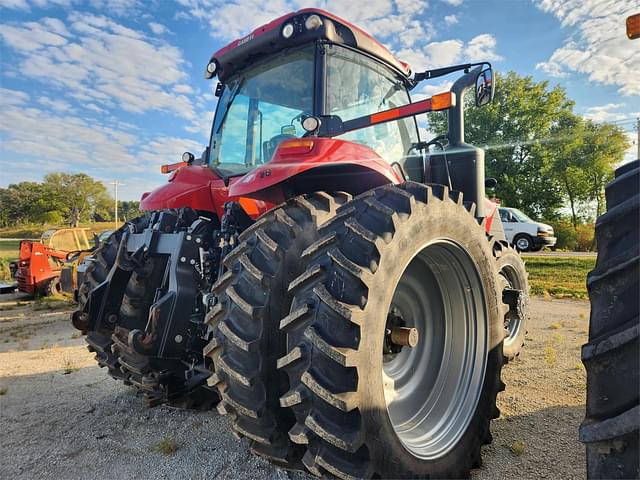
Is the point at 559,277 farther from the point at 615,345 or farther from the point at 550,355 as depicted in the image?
the point at 615,345

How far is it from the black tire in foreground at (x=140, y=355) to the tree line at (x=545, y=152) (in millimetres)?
26409

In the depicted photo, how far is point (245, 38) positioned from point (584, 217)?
103 ft

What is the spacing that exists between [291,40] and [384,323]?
6.79ft

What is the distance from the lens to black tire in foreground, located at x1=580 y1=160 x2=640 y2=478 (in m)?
1.08

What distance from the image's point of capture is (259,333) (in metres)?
1.87

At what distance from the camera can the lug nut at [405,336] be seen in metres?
2.13

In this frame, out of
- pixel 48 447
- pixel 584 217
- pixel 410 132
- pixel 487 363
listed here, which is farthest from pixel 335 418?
pixel 584 217

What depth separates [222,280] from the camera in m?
1.99

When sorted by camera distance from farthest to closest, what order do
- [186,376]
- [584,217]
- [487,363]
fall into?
1. [584,217]
2. [186,376]
3. [487,363]

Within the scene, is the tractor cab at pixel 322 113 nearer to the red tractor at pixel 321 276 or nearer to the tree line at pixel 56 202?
the red tractor at pixel 321 276

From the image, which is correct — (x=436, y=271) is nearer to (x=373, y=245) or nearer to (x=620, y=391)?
(x=373, y=245)

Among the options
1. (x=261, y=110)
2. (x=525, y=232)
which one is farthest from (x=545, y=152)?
(x=261, y=110)

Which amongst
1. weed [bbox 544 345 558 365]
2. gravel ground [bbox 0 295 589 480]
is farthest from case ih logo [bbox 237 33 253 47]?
weed [bbox 544 345 558 365]

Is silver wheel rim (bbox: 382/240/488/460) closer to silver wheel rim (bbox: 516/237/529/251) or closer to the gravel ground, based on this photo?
the gravel ground
